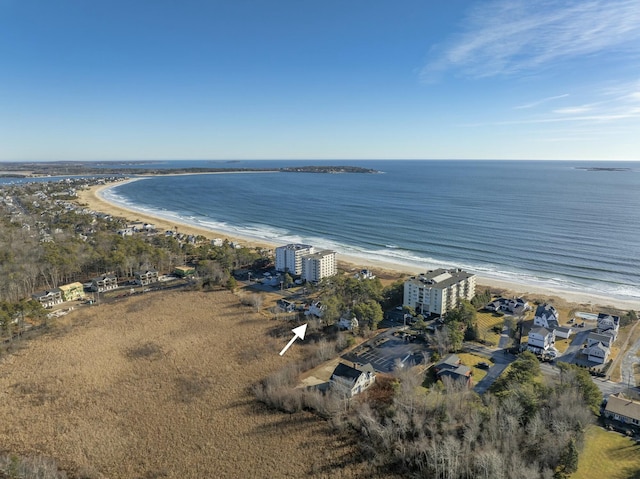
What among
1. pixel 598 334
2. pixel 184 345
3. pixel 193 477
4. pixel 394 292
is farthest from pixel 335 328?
pixel 598 334

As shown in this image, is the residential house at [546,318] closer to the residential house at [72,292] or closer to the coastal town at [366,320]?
the coastal town at [366,320]

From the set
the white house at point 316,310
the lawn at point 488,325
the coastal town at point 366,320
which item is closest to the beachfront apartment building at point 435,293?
the coastal town at point 366,320

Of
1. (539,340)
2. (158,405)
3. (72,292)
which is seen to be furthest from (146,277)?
(539,340)

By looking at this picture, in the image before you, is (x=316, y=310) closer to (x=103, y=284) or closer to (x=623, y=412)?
(x=623, y=412)

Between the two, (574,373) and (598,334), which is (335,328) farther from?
(598,334)

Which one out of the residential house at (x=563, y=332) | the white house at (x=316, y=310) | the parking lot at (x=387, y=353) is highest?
the white house at (x=316, y=310)

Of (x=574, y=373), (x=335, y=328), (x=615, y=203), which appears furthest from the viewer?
(x=615, y=203)
